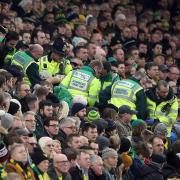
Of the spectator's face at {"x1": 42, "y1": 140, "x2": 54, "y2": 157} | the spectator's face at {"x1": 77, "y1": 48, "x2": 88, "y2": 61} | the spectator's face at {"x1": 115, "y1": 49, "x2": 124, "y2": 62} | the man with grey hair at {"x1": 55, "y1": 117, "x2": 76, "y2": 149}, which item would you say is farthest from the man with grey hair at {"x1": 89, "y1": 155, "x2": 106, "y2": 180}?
the spectator's face at {"x1": 115, "y1": 49, "x2": 124, "y2": 62}

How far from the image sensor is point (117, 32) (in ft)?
94.7

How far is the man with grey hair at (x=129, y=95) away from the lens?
2214cm

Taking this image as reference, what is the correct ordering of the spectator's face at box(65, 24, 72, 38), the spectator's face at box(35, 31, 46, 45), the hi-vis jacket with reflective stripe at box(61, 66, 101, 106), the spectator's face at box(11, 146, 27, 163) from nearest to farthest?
1. the spectator's face at box(11, 146, 27, 163)
2. the hi-vis jacket with reflective stripe at box(61, 66, 101, 106)
3. the spectator's face at box(35, 31, 46, 45)
4. the spectator's face at box(65, 24, 72, 38)

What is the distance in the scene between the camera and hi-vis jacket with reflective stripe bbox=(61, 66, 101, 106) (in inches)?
858

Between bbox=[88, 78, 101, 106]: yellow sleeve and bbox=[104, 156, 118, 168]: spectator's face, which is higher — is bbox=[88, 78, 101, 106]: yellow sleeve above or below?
below

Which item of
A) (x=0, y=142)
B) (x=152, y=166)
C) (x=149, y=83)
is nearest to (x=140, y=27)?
(x=149, y=83)

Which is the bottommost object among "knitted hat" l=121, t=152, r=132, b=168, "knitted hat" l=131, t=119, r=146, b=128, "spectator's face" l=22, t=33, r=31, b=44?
"spectator's face" l=22, t=33, r=31, b=44

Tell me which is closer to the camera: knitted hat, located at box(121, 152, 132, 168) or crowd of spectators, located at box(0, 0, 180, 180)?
crowd of spectators, located at box(0, 0, 180, 180)

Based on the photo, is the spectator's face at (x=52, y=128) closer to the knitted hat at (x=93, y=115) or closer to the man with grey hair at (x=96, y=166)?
the man with grey hair at (x=96, y=166)

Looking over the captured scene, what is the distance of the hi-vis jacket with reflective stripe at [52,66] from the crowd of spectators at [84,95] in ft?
0.06

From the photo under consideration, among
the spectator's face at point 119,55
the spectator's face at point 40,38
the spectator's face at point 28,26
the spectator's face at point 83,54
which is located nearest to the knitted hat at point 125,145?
the spectator's face at point 83,54

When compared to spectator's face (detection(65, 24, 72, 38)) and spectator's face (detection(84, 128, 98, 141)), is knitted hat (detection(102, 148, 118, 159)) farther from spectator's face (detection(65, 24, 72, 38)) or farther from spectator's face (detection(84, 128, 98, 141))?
spectator's face (detection(65, 24, 72, 38))

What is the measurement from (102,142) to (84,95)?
9.29ft

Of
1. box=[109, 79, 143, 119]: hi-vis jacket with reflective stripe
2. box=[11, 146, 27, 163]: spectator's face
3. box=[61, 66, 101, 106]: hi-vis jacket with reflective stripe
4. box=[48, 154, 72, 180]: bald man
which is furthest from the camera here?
box=[109, 79, 143, 119]: hi-vis jacket with reflective stripe
